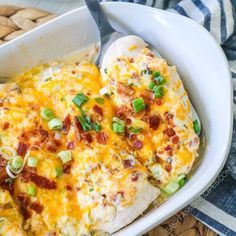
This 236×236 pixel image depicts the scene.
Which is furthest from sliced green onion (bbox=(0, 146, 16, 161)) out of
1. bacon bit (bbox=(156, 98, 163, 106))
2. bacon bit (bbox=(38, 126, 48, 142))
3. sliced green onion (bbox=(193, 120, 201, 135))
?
sliced green onion (bbox=(193, 120, 201, 135))

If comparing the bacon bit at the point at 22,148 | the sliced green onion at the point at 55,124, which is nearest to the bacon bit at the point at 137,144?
the sliced green onion at the point at 55,124

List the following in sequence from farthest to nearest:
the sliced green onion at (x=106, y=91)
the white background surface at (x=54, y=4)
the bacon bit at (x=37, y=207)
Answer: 1. the white background surface at (x=54, y=4)
2. the sliced green onion at (x=106, y=91)
3. the bacon bit at (x=37, y=207)

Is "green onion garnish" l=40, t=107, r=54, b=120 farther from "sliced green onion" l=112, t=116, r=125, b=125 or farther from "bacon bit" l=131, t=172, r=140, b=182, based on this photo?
"bacon bit" l=131, t=172, r=140, b=182

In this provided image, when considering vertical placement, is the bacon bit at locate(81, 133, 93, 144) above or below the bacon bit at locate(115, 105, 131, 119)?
below

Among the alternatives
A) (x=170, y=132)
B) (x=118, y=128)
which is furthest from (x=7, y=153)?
(x=170, y=132)

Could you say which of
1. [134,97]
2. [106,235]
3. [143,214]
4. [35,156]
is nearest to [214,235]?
[143,214]

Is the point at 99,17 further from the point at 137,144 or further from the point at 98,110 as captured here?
the point at 137,144

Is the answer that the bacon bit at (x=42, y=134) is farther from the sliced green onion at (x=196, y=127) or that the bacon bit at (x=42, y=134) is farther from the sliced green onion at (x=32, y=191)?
the sliced green onion at (x=196, y=127)
